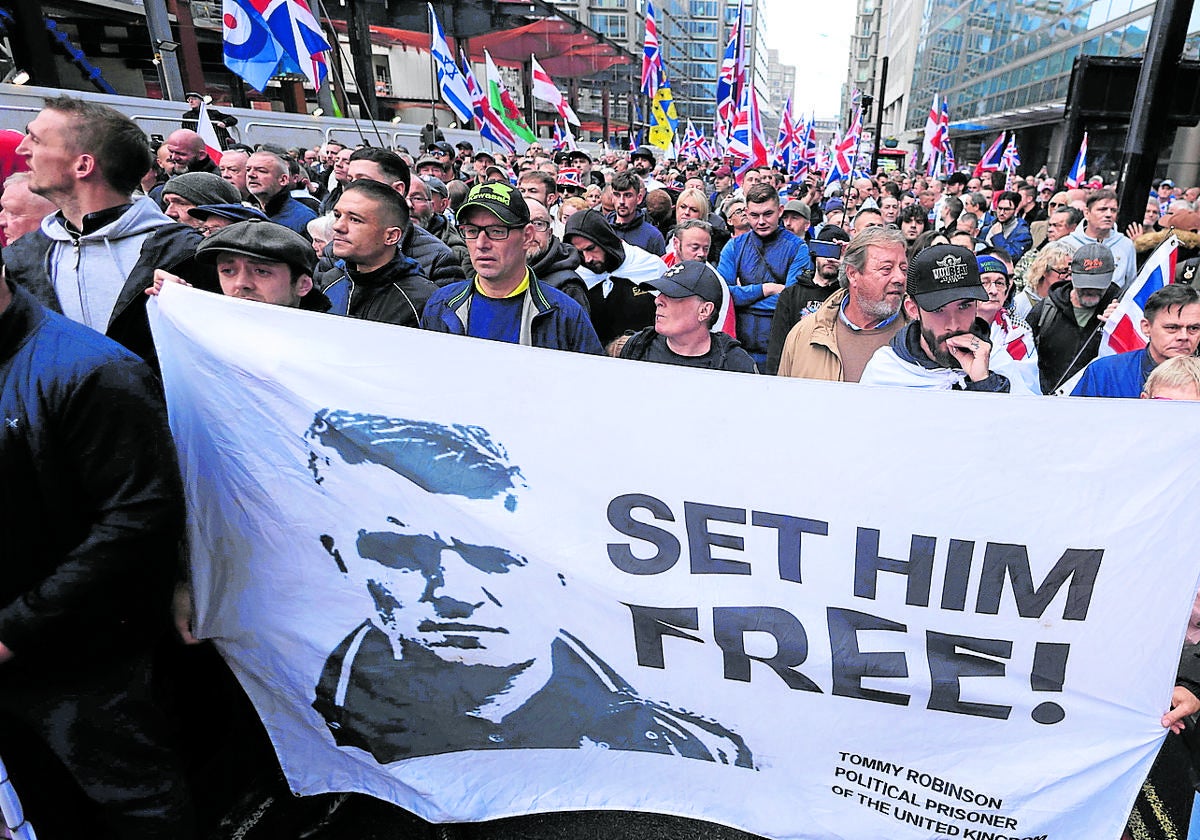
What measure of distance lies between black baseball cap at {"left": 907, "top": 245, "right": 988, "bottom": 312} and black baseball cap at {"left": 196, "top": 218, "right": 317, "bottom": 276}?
217 centimetres

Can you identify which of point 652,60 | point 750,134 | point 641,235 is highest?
point 652,60

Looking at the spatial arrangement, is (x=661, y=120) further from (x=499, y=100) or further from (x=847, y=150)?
(x=499, y=100)

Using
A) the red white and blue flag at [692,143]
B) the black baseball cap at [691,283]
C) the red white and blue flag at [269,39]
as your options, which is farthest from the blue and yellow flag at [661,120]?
the black baseball cap at [691,283]

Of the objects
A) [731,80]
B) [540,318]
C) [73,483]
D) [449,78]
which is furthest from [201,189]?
[731,80]

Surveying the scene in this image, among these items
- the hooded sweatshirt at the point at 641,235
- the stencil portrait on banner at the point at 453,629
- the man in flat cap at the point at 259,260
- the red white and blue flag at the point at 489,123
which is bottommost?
the stencil portrait on banner at the point at 453,629

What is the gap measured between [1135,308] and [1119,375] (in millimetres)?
917

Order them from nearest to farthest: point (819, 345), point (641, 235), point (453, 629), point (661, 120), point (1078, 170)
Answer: point (453, 629) → point (819, 345) → point (641, 235) → point (1078, 170) → point (661, 120)

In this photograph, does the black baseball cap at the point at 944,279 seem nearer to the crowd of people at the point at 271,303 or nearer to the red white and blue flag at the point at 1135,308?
the crowd of people at the point at 271,303

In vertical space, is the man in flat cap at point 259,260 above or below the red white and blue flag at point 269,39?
below

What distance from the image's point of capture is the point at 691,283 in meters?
2.85

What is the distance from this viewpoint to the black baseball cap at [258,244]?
7.65ft

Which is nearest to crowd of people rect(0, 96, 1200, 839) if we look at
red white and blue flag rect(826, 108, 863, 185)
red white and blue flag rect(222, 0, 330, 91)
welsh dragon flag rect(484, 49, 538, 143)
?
red white and blue flag rect(222, 0, 330, 91)

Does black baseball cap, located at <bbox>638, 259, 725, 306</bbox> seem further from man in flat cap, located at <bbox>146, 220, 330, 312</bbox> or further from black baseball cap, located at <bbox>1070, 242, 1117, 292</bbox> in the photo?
black baseball cap, located at <bbox>1070, 242, 1117, 292</bbox>

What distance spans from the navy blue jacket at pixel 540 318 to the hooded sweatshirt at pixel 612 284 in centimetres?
127
